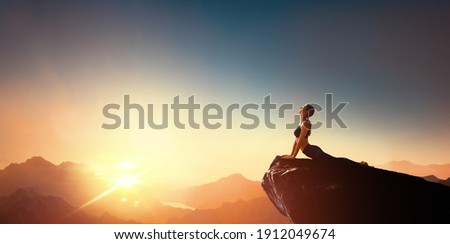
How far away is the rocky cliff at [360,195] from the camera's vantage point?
680 cm

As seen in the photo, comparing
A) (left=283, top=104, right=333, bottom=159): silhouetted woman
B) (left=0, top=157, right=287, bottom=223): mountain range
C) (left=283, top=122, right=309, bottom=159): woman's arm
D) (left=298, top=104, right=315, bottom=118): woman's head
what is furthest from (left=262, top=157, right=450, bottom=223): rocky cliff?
(left=0, top=157, right=287, bottom=223): mountain range

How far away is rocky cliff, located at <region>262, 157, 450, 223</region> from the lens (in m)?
6.80

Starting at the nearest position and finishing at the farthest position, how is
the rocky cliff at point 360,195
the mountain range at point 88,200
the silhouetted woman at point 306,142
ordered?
the rocky cliff at point 360,195 → the silhouetted woman at point 306,142 → the mountain range at point 88,200

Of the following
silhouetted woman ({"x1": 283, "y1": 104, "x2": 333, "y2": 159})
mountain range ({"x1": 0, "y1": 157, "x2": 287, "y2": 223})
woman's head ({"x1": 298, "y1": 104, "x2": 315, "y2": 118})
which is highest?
woman's head ({"x1": 298, "y1": 104, "x2": 315, "y2": 118})

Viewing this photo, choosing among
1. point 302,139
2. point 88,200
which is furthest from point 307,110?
point 88,200

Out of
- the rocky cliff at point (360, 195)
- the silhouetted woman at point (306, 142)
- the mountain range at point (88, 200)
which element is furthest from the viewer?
the mountain range at point (88, 200)

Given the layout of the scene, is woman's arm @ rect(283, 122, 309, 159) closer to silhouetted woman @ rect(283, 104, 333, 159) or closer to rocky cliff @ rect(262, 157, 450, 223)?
silhouetted woman @ rect(283, 104, 333, 159)

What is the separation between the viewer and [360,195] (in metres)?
6.78

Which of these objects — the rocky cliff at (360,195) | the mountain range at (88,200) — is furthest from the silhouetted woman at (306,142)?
the mountain range at (88,200)

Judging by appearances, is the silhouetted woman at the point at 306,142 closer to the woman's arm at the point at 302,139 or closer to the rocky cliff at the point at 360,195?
the woman's arm at the point at 302,139

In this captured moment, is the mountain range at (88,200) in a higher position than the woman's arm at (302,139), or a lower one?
lower

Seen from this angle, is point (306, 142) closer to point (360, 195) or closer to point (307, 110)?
point (307, 110)
